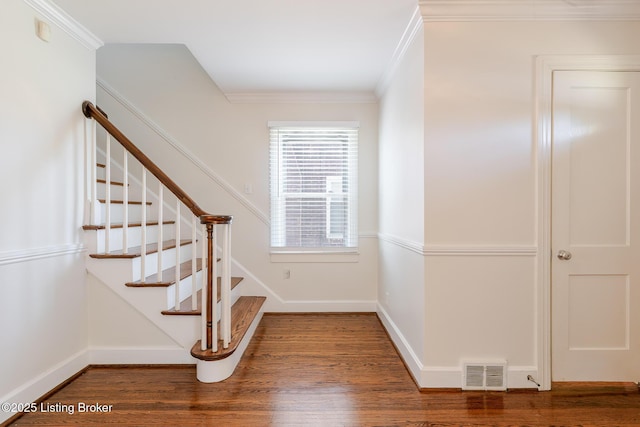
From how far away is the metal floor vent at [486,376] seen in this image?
6.70 feet

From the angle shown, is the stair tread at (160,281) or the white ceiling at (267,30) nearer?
the white ceiling at (267,30)

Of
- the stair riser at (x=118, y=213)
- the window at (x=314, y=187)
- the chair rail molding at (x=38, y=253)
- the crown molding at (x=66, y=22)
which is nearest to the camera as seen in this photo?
A: the chair rail molding at (x=38, y=253)

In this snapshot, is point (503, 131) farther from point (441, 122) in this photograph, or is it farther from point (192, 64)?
point (192, 64)

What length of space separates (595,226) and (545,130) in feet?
2.21

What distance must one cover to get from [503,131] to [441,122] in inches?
15.2

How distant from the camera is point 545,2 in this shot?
197 cm

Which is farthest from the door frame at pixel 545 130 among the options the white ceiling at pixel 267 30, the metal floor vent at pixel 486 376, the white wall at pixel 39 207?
the white wall at pixel 39 207

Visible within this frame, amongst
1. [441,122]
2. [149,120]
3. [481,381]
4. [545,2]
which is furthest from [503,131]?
[149,120]

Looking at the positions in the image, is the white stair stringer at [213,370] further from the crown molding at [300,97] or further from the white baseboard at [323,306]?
the crown molding at [300,97]

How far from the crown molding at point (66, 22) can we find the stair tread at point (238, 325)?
2.28 m

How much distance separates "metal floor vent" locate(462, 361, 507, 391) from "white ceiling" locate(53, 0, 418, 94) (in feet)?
7.41

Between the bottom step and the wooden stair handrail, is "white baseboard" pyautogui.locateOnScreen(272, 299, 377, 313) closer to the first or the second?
the bottom step

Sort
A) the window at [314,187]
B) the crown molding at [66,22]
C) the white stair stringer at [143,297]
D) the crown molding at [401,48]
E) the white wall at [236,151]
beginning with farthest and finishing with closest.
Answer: the window at [314,187]
the white wall at [236,151]
the white stair stringer at [143,297]
the crown molding at [401,48]
the crown molding at [66,22]

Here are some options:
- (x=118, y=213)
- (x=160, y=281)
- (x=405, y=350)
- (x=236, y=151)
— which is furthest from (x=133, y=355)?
(x=236, y=151)
